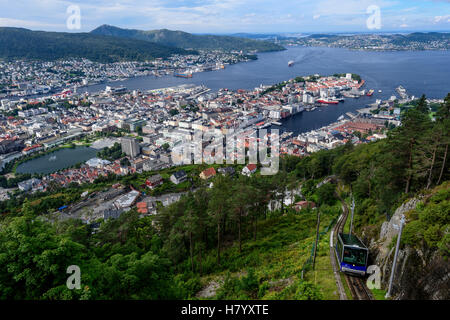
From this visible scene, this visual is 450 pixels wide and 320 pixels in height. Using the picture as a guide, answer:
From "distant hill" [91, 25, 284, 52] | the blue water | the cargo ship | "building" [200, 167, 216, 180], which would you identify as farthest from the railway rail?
"distant hill" [91, 25, 284, 52]

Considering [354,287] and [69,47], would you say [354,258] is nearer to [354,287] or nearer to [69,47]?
[354,287]

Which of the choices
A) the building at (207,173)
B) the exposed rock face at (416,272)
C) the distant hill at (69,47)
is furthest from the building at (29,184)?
the distant hill at (69,47)

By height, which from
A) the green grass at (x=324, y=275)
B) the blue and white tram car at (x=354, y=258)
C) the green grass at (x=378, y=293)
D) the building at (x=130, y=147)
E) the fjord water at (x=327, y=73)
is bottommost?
the building at (x=130, y=147)

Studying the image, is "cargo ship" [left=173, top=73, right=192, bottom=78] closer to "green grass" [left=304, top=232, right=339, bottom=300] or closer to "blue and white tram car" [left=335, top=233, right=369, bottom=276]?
"green grass" [left=304, top=232, right=339, bottom=300]

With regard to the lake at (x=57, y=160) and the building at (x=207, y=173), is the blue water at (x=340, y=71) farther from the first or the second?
the building at (x=207, y=173)

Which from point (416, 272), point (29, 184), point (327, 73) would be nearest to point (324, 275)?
point (416, 272)
